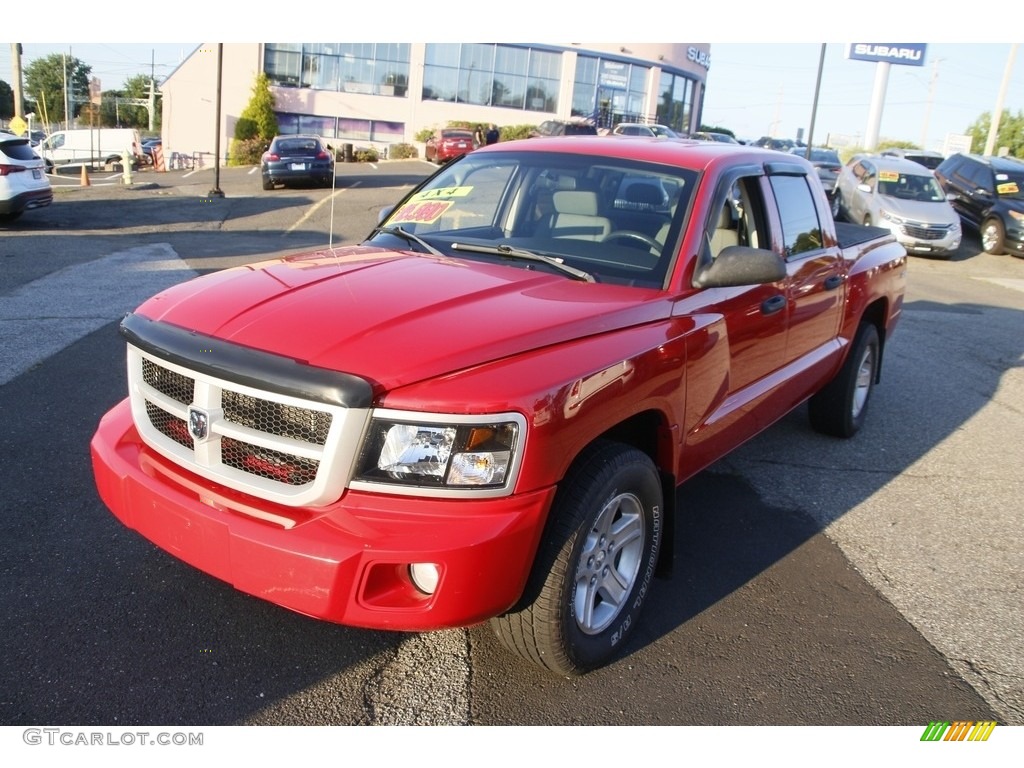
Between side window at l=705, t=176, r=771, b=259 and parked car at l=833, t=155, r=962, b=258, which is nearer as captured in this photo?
side window at l=705, t=176, r=771, b=259

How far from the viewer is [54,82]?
282 feet

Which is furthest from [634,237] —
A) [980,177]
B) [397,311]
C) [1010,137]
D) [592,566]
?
[1010,137]

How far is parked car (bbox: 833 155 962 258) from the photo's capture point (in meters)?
16.5

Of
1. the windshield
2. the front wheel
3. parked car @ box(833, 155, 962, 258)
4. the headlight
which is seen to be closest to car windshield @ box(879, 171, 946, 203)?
parked car @ box(833, 155, 962, 258)

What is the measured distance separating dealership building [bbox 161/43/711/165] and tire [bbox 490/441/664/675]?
39454mm

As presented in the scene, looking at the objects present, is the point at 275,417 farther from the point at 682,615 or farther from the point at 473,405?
the point at 682,615

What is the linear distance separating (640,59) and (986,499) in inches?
1752

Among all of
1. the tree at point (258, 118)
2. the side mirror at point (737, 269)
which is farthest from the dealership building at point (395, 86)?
the side mirror at point (737, 269)

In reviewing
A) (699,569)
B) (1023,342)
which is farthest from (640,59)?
(699,569)

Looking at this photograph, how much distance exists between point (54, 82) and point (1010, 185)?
9275cm

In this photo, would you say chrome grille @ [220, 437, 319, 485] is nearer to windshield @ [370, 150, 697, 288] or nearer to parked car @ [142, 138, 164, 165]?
windshield @ [370, 150, 697, 288]

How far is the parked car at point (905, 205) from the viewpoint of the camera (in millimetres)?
16531

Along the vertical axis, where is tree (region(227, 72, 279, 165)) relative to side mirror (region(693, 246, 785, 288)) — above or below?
above
